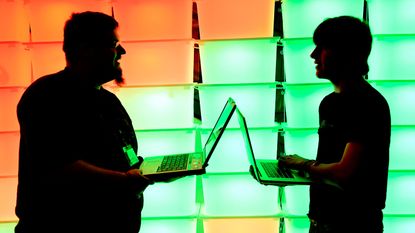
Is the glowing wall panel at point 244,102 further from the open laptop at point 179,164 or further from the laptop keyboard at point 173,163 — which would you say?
the laptop keyboard at point 173,163

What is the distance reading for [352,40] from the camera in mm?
1230

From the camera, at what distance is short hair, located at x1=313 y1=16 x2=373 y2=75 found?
1228 mm

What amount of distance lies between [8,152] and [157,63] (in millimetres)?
779

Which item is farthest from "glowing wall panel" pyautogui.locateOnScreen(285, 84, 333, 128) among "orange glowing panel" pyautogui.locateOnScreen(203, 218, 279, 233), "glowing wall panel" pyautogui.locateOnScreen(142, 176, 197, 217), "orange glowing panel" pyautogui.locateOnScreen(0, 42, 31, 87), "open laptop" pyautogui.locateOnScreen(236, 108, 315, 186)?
"orange glowing panel" pyautogui.locateOnScreen(0, 42, 31, 87)

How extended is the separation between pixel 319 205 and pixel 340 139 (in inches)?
7.9

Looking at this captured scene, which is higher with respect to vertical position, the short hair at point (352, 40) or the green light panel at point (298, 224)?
the short hair at point (352, 40)

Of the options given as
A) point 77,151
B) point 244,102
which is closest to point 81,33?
point 77,151

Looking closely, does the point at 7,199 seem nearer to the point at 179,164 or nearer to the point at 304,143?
the point at 179,164

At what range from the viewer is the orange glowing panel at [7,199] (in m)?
1.91

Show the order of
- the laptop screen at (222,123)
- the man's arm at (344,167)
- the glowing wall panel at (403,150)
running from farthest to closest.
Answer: the glowing wall panel at (403,150), the laptop screen at (222,123), the man's arm at (344,167)

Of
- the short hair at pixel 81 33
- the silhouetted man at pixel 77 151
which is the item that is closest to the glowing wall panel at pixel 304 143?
the silhouetted man at pixel 77 151

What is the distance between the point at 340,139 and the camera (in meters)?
1.20

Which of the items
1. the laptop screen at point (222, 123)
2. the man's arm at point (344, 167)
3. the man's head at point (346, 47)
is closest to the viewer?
the man's arm at point (344, 167)

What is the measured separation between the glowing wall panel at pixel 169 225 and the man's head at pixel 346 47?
0.97m
